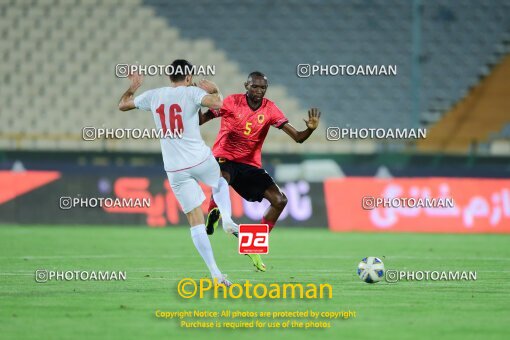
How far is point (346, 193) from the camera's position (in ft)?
71.9

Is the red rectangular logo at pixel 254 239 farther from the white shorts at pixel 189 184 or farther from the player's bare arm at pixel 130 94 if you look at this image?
the player's bare arm at pixel 130 94

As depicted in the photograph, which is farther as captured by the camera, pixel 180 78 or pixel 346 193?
pixel 346 193

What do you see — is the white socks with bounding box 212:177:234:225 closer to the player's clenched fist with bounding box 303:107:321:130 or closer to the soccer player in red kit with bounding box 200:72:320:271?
the soccer player in red kit with bounding box 200:72:320:271

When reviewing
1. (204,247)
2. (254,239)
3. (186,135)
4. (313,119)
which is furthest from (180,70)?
(254,239)

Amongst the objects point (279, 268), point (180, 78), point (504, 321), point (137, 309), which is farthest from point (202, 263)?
point (504, 321)

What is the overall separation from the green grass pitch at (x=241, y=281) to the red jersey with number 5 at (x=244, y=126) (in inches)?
58.6

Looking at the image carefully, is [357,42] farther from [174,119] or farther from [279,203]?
[174,119]

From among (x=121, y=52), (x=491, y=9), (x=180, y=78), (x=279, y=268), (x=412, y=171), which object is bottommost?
(x=279, y=268)

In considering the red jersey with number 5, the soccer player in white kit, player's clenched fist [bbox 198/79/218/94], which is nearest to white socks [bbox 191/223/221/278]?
the soccer player in white kit

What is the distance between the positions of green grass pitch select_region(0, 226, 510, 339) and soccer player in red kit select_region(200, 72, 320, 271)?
3.10 ft

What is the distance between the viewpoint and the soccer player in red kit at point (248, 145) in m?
13.3

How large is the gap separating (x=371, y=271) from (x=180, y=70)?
307 centimetres

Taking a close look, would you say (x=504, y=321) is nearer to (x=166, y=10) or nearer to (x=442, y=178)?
(x=442, y=178)

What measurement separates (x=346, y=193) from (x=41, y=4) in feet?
41.8
